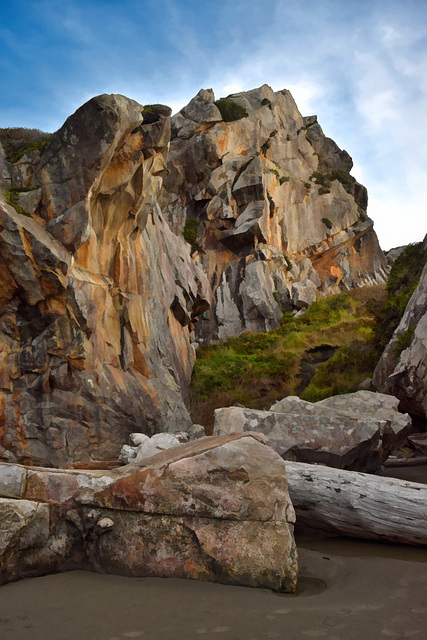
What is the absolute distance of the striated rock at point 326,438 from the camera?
692cm

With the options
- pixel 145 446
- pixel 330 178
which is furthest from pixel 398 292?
pixel 330 178

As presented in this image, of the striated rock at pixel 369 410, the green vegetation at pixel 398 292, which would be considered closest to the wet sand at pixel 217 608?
the striated rock at pixel 369 410

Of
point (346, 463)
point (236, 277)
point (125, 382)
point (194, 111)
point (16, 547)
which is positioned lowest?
point (346, 463)


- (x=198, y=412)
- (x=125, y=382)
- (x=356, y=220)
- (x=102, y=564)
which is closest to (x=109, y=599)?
(x=102, y=564)

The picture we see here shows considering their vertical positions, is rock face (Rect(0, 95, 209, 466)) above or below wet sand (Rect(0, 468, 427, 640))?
above

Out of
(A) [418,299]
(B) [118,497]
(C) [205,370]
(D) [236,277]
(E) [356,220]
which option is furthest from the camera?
(E) [356,220]

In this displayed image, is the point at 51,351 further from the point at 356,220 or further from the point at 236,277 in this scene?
the point at 356,220

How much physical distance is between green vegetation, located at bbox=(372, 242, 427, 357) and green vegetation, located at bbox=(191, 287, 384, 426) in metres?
1.00

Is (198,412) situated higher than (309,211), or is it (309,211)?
(309,211)

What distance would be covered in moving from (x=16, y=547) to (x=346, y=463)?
508 centimetres

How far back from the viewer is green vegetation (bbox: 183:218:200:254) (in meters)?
32.9

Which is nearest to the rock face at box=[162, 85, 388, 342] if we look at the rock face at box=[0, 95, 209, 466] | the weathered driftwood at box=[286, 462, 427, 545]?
the rock face at box=[0, 95, 209, 466]

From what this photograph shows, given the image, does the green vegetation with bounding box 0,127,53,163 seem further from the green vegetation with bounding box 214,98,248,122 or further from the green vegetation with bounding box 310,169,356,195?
the green vegetation with bounding box 310,169,356,195

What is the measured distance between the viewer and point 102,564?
3.41 meters
